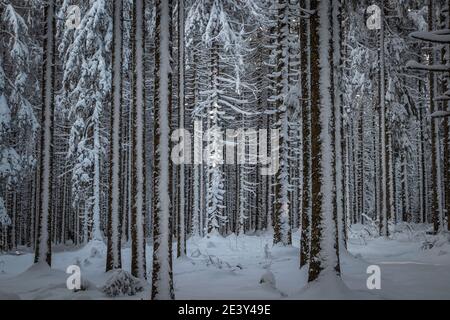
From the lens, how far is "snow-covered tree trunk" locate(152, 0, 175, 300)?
25.8ft

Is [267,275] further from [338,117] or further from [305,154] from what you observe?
[338,117]

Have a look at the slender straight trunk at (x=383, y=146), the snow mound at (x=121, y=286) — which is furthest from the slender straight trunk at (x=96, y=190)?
the slender straight trunk at (x=383, y=146)

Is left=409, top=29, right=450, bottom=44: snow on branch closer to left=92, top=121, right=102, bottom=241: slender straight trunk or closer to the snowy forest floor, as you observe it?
the snowy forest floor

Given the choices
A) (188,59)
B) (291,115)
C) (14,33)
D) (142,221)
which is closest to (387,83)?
(291,115)

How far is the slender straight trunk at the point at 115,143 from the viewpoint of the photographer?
40.3ft

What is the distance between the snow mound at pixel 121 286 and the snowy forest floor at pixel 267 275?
184 millimetres

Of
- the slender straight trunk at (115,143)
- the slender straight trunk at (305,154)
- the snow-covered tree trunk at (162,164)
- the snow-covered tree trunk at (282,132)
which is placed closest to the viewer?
the snow-covered tree trunk at (162,164)

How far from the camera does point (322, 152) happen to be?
26.6 feet

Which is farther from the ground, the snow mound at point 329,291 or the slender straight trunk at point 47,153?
the slender straight trunk at point 47,153

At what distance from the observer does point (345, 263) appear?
12.0 meters

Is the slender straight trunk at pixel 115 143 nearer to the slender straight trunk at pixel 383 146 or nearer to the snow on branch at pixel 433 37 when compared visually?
the snow on branch at pixel 433 37

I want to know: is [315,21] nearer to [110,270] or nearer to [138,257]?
[138,257]

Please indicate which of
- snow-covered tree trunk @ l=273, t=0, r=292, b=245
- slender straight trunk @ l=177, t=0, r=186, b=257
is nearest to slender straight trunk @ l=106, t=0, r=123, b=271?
slender straight trunk @ l=177, t=0, r=186, b=257

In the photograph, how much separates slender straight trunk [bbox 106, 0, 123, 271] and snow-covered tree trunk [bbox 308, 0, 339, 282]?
6456 millimetres
